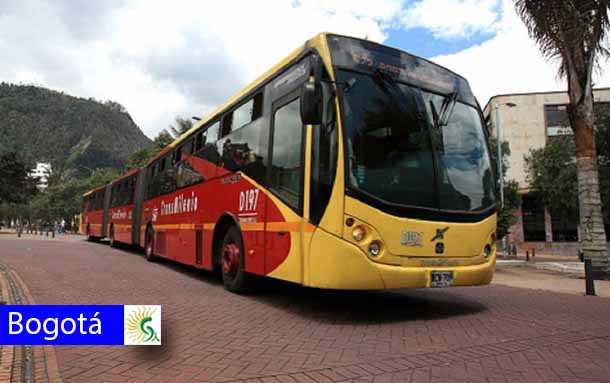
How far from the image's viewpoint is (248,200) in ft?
25.3

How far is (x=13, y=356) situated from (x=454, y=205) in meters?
5.17

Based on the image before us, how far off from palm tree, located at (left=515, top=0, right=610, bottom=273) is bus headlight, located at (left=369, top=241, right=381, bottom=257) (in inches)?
398

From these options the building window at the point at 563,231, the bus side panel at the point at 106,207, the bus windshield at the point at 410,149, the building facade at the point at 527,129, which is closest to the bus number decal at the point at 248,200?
the bus windshield at the point at 410,149

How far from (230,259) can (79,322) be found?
13.8 ft

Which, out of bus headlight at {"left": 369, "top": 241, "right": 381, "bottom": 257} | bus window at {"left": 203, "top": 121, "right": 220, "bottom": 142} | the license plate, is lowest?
the license plate

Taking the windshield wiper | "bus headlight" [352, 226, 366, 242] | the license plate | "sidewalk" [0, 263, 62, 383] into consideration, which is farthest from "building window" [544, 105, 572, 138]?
"sidewalk" [0, 263, 62, 383]

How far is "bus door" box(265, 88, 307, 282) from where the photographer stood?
20.5 ft

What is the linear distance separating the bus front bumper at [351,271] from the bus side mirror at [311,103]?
1350 millimetres

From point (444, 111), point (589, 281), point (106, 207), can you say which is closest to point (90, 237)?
point (106, 207)

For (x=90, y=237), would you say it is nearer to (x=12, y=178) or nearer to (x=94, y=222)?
(x=94, y=222)

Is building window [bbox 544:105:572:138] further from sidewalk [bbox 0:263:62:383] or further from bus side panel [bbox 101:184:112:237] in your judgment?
sidewalk [bbox 0:263:62:383]

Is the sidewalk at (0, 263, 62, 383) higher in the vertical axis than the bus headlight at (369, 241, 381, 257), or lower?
lower

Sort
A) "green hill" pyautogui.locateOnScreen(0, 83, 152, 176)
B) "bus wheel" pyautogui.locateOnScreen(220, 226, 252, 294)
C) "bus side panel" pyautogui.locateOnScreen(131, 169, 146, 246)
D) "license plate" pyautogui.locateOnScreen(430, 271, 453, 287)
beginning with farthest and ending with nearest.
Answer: "green hill" pyautogui.locateOnScreen(0, 83, 152, 176)
"bus side panel" pyautogui.locateOnScreen(131, 169, 146, 246)
"bus wheel" pyautogui.locateOnScreen(220, 226, 252, 294)
"license plate" pyautogui.locateOnScreen(430, 271, 453, 287)

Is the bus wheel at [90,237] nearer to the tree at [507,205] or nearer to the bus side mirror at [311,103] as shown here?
the tree at [507,205]
